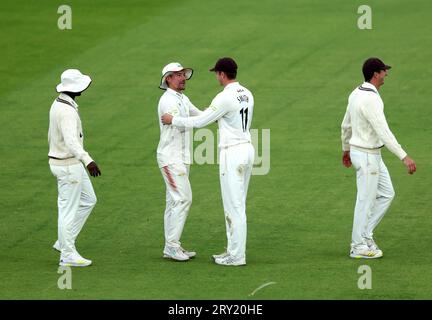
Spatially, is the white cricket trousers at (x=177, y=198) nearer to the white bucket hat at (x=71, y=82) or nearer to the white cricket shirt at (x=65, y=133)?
the white cricket shirt at (x=65, y=133)

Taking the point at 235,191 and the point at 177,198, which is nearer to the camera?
the point at 235,191

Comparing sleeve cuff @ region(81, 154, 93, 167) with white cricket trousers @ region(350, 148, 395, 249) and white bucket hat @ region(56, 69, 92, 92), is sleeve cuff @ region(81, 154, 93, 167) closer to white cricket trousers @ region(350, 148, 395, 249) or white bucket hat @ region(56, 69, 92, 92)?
white bucket hat @ region(56, 69, 92, 92)

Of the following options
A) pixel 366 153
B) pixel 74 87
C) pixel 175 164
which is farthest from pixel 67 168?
pixel 366 153

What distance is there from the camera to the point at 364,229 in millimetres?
13242

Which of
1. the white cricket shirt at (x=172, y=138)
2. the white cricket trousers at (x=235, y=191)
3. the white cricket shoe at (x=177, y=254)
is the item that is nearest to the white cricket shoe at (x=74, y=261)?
the white cricket shoe at (x=177, y=254)

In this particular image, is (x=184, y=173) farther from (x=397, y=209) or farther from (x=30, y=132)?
(x=30, y=132)

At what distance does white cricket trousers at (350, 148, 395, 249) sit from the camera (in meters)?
13.1

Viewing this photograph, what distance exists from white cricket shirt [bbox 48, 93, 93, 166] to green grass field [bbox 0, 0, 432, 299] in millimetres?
1306

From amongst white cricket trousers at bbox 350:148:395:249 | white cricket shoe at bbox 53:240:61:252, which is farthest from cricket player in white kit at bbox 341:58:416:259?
white cricket shoe at bbox 53:240:61:252

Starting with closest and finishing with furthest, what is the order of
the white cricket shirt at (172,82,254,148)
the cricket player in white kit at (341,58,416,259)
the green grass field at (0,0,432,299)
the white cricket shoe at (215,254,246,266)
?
the green grass field at (0,0,432,299) → the white cricket shirt at (172,82,254,148) → the white cricket shoe at (215,254,246,266) → the cricket player in white kit at (341,58,416,259)

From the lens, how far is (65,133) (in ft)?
41.5

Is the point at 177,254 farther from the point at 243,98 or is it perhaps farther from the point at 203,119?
the point at 243,98

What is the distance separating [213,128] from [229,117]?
6.89 metres

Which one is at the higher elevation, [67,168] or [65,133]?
[65,133]
